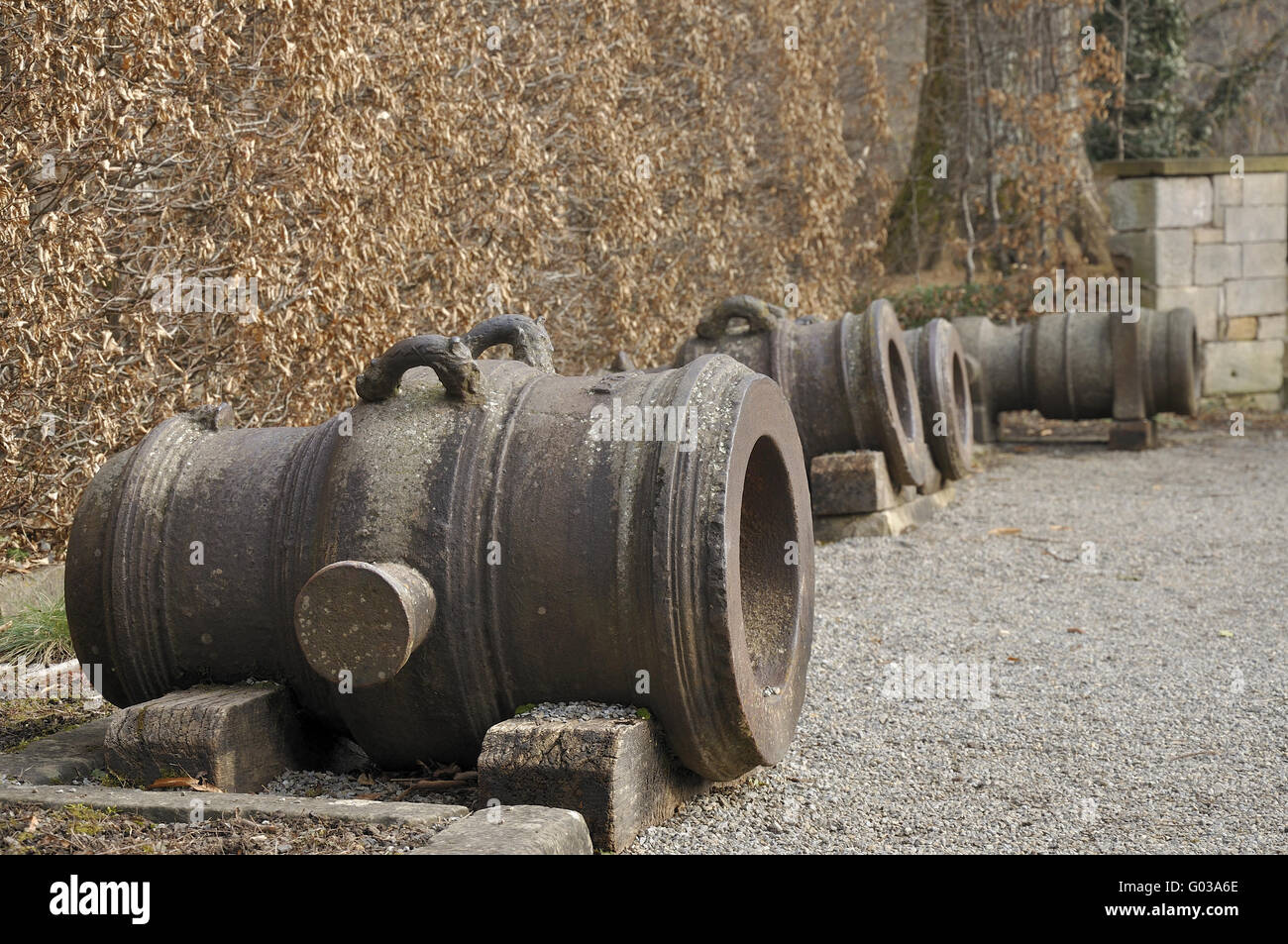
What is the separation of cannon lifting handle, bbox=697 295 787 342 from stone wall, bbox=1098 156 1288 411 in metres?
7.19

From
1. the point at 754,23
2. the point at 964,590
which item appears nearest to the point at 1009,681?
the point at 964,590

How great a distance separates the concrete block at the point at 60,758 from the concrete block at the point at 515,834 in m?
0.98

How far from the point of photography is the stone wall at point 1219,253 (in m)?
12.4

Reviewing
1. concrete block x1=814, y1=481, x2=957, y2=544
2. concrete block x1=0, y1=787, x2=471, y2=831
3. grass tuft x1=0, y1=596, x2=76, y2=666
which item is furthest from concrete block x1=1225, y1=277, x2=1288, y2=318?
concrete block x1=0, y1=787, x2=471, y2=831

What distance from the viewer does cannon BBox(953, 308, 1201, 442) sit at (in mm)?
9898

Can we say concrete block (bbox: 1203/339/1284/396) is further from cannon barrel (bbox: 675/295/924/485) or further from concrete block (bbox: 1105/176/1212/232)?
cannon barrel (bbox: 675/295/924/485)

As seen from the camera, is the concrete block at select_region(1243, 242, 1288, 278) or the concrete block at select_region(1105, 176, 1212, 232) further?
the concrete block at select_region(1243, 242, 1288, 278)

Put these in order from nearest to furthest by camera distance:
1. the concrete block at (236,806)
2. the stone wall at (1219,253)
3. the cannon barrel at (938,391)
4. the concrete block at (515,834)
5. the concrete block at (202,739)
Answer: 1. the concrete block at (515,834)
2. the concrete block at (236,806)
3. the concrete block at (202,739)
4. the cannon barrel at (938,391)
5. the stone wall at (1219,253)

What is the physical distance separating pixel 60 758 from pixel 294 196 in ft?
8.94

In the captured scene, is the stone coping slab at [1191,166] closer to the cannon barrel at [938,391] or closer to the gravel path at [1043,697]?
the gravel path at [1043,697]

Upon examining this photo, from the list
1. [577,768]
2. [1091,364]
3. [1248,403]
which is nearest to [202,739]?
[577,768]

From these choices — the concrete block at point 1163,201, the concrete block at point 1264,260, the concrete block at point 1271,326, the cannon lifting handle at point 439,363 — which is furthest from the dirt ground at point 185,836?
the concrete block at point 1271,326

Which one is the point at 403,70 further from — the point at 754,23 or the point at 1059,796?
the point at 754,23

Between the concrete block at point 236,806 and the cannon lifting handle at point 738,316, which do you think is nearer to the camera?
the concrete block at point 236,806
